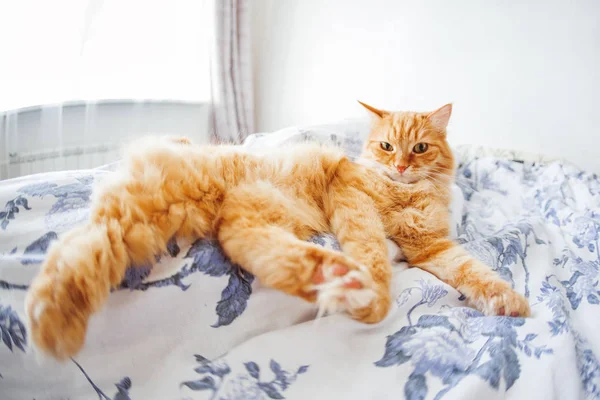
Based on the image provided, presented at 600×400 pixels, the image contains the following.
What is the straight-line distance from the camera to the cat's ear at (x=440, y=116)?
47.3 inches

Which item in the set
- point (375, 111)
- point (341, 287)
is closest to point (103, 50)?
point (375, 111)

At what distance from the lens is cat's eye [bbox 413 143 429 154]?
47.5 inches

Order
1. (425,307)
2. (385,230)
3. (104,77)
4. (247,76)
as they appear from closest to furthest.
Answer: (425,307)
(385,230)
(104,77)
(247,76)

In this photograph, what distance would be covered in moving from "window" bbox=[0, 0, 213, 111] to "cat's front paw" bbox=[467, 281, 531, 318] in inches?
74.9

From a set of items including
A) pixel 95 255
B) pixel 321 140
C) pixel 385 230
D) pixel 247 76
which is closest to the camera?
pixel 95 255

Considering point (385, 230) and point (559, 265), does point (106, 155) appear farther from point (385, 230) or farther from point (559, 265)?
point (559, 265)

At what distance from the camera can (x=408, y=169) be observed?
1.14 metres

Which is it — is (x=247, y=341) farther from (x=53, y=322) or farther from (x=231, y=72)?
(x=231, y=72)

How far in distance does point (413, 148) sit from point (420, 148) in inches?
1.1

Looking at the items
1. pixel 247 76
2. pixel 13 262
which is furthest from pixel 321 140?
pixel 247 76

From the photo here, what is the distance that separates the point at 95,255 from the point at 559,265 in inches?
48.9

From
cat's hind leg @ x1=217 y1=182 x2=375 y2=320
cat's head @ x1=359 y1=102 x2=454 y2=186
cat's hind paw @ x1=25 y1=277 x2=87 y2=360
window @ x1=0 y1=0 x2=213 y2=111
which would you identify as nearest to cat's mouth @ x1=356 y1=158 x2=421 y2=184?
cat's head @ x1=359 y1=102 x2=454 y2=186

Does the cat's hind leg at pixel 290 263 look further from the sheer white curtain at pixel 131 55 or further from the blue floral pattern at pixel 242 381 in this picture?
the sheer white curtain at pixel 131 55

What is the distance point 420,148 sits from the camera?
121 centimetres
